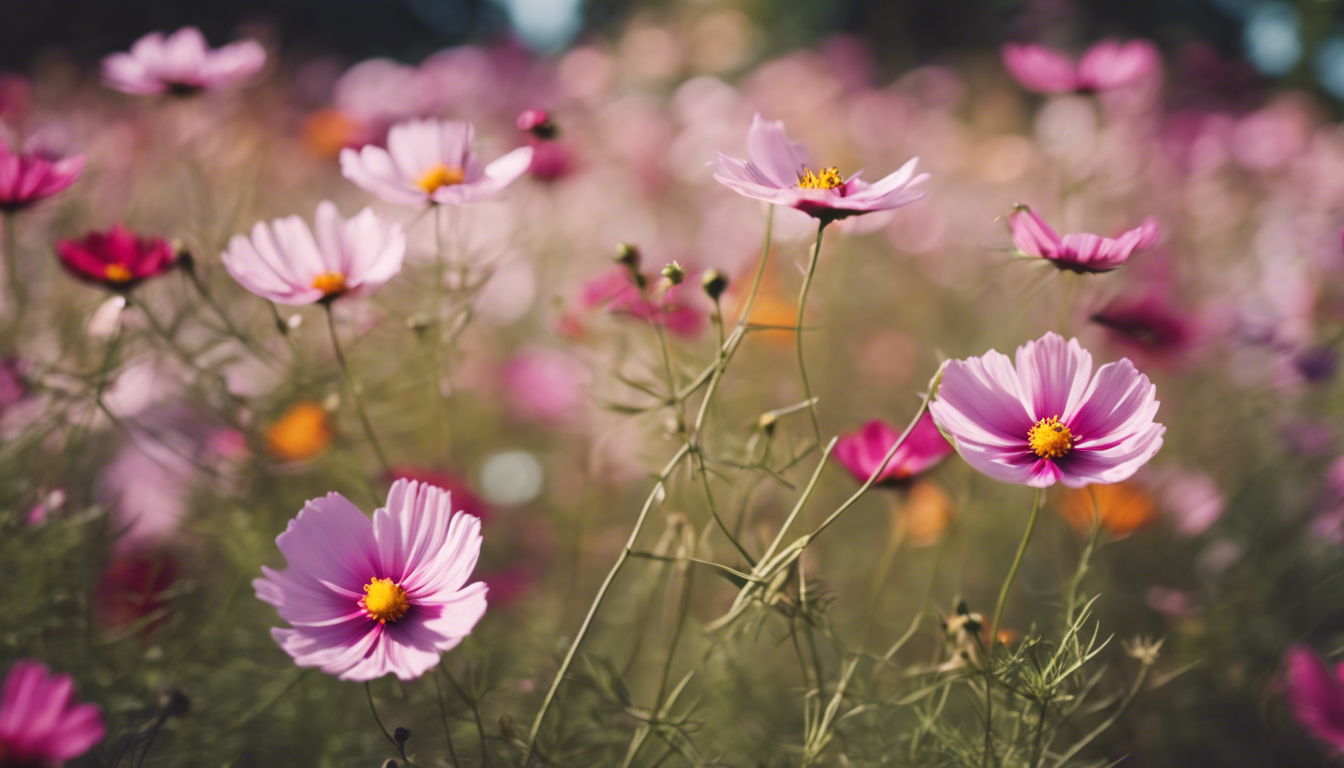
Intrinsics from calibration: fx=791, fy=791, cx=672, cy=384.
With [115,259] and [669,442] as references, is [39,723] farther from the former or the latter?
[669,442]

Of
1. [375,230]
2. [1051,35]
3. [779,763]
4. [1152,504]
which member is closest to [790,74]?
[1051,35]

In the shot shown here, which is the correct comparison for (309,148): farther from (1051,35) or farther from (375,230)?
(1051,35)

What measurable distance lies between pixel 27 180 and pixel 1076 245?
0.71 metres

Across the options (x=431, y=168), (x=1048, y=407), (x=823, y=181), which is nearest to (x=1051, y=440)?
(x=1048, y=407)

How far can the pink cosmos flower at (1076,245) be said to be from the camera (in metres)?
0.43

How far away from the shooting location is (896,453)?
19.7 inches

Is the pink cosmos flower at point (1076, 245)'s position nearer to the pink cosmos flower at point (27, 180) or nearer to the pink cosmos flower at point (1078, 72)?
the pink cosmos flower at point (1078, 72)

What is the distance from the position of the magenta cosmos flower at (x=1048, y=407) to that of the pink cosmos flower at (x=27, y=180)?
2.04 ft

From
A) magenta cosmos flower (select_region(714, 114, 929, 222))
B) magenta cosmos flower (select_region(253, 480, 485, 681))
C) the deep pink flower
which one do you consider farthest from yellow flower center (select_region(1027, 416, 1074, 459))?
the deep pink flower

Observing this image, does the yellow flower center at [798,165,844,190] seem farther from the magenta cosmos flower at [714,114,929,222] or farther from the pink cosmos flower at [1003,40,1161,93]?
the pink cosmos flower at [1003,40,1161,93]

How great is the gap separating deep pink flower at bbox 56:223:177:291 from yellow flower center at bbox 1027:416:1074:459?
1.91 feet

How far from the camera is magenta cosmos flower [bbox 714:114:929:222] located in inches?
16.1

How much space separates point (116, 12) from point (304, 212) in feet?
7.43

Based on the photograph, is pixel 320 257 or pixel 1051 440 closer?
pixel 1051 440
